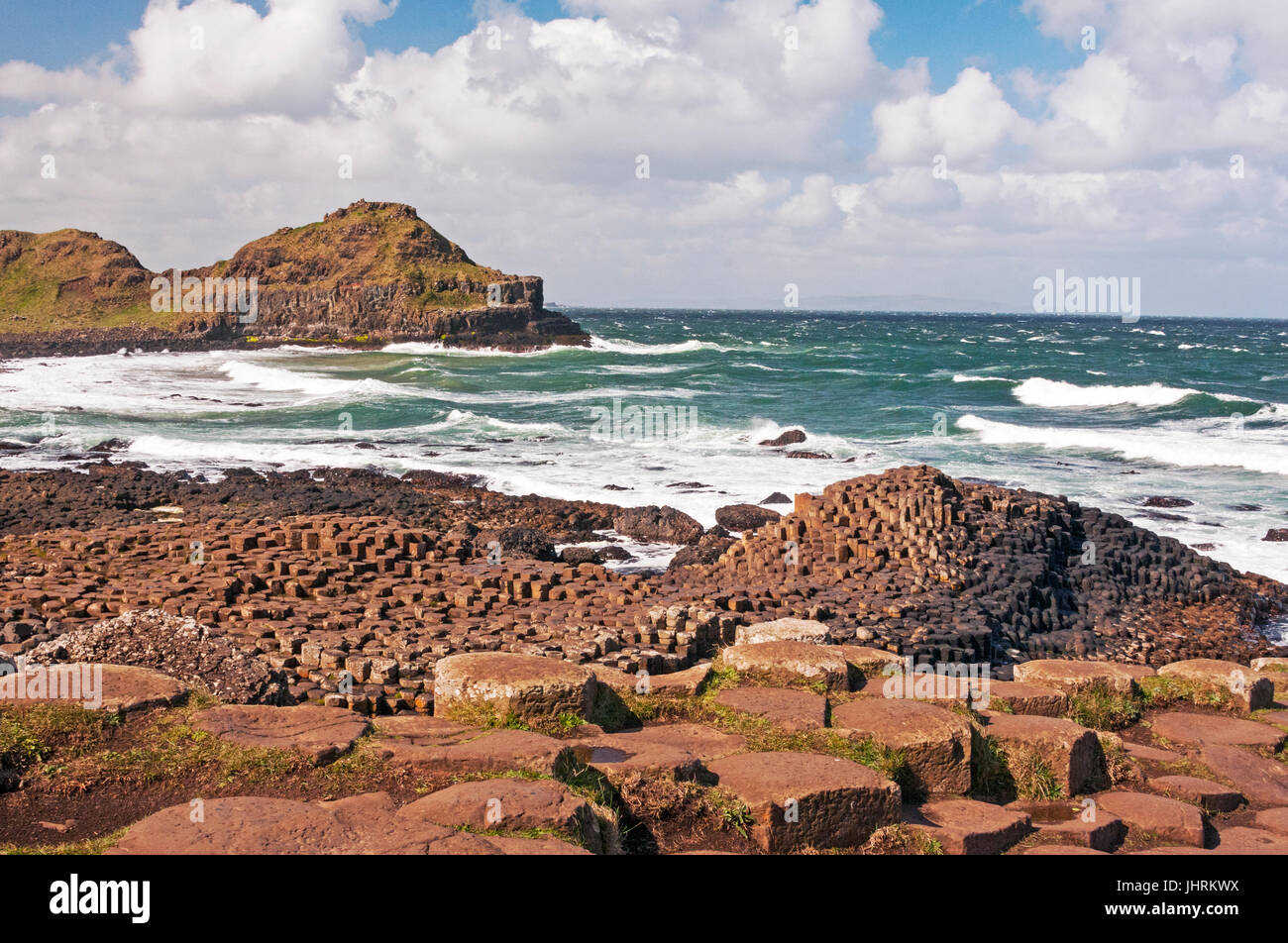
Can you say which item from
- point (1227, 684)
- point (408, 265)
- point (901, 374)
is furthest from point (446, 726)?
point (408, 265)


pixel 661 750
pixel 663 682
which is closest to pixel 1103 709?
pixel 663 682

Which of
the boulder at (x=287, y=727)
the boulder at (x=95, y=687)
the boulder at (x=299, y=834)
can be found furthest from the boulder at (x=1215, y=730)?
the boulder at (x=95, y=687)

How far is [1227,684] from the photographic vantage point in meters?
9.53

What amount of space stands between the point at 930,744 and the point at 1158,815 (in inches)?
60.3

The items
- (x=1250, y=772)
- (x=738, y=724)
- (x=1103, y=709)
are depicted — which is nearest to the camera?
(x=738, y=724)

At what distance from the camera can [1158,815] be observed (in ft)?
22.1

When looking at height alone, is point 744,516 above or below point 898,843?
below

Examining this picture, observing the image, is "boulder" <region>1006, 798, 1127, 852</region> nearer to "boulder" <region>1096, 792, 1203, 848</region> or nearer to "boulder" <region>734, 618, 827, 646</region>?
"boulder" <region>1096, 792, 1203, 848</region>

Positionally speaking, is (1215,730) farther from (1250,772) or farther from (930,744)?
(930,744)

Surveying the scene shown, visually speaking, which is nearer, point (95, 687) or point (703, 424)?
point (95, 687)

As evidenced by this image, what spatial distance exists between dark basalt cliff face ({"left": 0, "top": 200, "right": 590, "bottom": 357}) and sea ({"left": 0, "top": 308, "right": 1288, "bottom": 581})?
1843 centimetres

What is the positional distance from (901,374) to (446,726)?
60102mm
